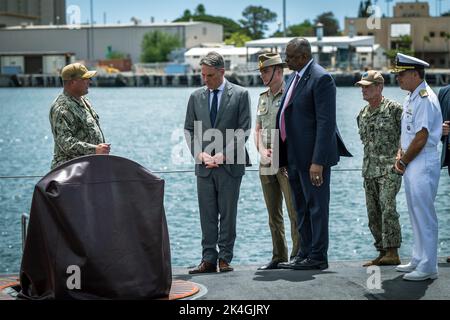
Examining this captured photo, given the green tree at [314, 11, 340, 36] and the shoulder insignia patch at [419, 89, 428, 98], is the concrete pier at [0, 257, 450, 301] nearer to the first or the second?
the shoulder insignia patch at [419, 89, 428, 98]

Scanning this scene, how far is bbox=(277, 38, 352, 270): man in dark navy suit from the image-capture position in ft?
26.4

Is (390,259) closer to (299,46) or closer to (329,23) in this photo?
(299,46)

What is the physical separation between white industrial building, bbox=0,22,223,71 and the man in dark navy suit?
149287mm

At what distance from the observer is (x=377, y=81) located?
27.5 feet

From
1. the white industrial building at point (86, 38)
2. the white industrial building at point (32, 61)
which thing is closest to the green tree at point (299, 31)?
the white industrial building at point (86, 38)

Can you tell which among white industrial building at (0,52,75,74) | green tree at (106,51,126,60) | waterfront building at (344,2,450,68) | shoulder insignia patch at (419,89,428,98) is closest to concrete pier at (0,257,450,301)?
shoulder insignia patch at (419,89,428,98)

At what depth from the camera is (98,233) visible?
647cm

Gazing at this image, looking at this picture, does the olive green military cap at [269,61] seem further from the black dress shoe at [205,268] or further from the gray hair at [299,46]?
the black dress shoe at [205,268]

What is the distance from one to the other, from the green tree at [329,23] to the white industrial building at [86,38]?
78.7 feet

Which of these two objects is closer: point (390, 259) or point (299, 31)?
point (390, 259)

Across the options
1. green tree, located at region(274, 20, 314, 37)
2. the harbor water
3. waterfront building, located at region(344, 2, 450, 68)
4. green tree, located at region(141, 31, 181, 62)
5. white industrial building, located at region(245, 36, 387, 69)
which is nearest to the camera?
the harbor water

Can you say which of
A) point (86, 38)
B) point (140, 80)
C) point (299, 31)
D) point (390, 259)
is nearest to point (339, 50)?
point (140, 80)

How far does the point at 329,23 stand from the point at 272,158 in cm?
16937

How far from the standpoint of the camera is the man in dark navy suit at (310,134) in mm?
8047
